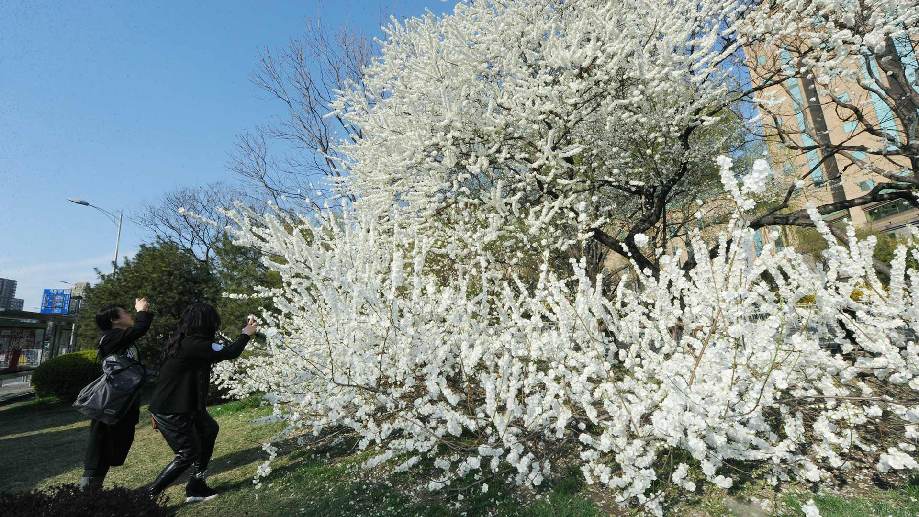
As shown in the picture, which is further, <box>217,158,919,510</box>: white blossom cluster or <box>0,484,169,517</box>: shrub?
<box>217,158,919,510</box>: white blossom cluster

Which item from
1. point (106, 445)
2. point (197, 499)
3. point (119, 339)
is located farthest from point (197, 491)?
point (119, 339)

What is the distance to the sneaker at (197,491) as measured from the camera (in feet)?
13.3

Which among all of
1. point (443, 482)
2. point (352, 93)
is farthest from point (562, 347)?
point (352, 93)

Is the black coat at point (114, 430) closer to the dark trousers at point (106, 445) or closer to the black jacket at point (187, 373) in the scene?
the dark trousers at point (106, 445)

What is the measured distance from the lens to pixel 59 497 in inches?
106

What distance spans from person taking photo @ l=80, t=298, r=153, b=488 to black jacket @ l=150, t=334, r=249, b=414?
1.48 ft

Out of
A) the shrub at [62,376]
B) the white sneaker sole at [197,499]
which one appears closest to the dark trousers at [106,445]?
the white sneaker sole at [197,499]

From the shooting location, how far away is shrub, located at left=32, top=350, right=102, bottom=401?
12367 mm

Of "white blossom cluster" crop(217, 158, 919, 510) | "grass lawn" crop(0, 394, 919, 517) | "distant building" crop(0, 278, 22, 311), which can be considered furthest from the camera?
"distant building" crop(0, 278, 22, 311)

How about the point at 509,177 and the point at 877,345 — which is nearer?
the point at 877,345

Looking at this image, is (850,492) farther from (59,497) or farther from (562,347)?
(59,497)

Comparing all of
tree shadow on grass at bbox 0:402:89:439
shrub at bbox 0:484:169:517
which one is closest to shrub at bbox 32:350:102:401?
tree shadow on grass at bbox 0:402:89:439

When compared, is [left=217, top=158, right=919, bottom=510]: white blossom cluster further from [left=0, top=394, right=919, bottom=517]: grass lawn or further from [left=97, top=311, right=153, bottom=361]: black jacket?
[left=97, top=311, right=153, bottom=361]: black jacket

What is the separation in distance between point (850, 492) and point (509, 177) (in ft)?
16.8
